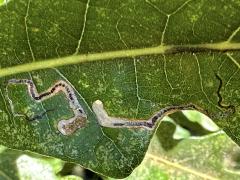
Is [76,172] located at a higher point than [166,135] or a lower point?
lower

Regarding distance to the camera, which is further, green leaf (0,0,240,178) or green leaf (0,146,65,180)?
green leaf (0,146,65,180)

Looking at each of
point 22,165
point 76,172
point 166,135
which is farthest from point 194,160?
point 22,165

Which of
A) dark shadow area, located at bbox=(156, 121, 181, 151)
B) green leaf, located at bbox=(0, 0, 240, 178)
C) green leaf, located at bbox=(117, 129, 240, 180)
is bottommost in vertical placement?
green leaf, located at bbox=(117, 129, 240, 180)

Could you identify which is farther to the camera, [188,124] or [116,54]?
[188,124]

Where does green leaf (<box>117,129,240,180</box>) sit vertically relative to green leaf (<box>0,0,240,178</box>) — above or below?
below

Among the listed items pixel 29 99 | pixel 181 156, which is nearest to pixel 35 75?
pixel 29 99

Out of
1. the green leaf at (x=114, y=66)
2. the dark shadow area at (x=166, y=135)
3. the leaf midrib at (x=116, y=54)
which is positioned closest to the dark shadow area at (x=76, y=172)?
the dark shadow area at (x=166, y=135)

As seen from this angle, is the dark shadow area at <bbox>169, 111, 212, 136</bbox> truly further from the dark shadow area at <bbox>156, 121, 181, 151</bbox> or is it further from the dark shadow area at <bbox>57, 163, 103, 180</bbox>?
the dark shadow area at <bbox>57, 163, 103, 180</bbox>

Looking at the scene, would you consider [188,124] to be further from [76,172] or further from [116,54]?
[116,54]

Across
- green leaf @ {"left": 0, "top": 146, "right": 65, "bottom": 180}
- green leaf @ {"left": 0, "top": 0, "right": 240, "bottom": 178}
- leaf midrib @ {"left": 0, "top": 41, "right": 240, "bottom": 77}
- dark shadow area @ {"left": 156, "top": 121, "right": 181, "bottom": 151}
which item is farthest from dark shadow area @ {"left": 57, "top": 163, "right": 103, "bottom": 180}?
leaf midrib @ {"left": 0, "top": 41, "right": 240, "bottom": 77}
